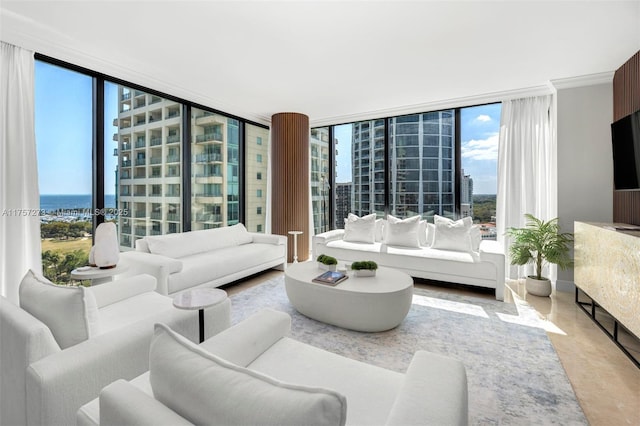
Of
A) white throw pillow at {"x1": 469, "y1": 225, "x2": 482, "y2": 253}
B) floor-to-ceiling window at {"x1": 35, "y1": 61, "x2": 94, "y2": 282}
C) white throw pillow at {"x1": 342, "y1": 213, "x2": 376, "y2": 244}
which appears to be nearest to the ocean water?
floor-to-ceiling window at {"x1": 35, "y1": 61, "x2": 94, "y2": 282}

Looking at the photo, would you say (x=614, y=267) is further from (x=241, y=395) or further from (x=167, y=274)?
(x=167, y=274)

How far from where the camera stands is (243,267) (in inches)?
152

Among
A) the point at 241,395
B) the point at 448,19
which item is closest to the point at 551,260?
the point at 448,19

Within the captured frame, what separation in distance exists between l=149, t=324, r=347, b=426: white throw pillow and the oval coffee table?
1852 mm

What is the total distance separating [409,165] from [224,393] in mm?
4988

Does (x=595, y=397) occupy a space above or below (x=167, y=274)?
below

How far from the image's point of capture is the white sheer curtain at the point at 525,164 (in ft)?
13.3

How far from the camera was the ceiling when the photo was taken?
2395 millimetres

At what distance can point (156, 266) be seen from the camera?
2914 millimetres

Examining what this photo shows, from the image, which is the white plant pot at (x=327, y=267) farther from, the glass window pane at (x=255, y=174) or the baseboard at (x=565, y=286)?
the baseboard at (x=565, y=286)

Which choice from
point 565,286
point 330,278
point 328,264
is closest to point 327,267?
point 328,264

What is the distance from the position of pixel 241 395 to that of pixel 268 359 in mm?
784

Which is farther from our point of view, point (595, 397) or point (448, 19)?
point (448, 19)

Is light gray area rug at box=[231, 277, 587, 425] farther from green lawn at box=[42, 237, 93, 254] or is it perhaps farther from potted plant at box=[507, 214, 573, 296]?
green lawn at box=[42, 237, 93, 254]
